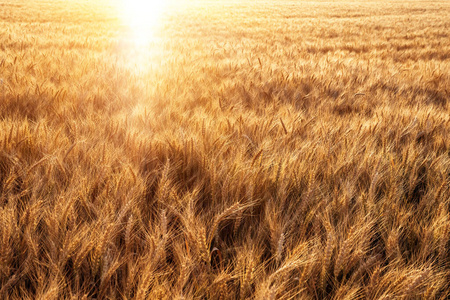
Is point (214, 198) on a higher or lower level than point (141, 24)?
lower

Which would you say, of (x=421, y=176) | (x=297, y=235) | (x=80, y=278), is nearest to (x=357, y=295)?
(x=297, y=235)

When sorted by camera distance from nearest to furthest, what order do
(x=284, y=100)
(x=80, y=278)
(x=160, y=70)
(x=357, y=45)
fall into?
(x=80, y=278) → (x=284, y=100) → (x=160, y=70) → (x=357, y=45)

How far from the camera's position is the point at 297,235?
0.97 metres

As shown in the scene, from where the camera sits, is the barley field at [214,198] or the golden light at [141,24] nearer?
the barley field at [214,198]

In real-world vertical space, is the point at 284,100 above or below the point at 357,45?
below

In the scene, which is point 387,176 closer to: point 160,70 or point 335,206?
point 335,206

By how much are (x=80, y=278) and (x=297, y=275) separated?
0.56 meters

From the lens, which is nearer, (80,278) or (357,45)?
(80,278)

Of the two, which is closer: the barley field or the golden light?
the barley field

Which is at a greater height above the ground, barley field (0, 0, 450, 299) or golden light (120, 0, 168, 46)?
golden light (120, 0, 168, 46)

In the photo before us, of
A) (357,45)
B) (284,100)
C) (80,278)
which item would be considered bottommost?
(80,278)

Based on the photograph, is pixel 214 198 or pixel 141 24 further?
pixel 141 24

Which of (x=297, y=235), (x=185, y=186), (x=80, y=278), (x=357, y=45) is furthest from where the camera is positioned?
(x=357, y=45)

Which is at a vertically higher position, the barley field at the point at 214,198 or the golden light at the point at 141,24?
the golden light at the point at 141,24
